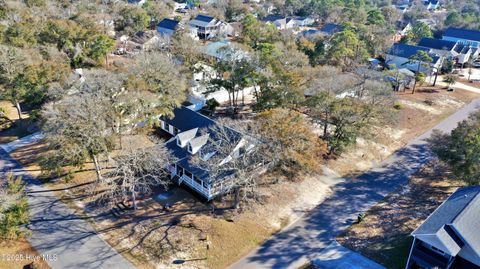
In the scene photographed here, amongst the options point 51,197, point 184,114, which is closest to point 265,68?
point 184,114

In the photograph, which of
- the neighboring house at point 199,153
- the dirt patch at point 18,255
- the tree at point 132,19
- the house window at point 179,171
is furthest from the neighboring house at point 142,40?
the dirt patch at point 18,255

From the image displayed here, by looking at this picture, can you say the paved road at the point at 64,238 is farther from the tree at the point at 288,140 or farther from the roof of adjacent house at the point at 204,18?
the roof of adjacent house at the point at 204,18

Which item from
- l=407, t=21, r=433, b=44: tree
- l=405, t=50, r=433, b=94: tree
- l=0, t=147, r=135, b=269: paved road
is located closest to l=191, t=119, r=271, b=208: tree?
l=0, t=147, r=135, b=269: paved road

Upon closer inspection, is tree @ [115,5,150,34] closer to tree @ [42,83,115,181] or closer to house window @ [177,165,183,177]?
Result: tree @ [42,83,115,181]

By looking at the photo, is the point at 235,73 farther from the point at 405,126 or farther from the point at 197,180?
the point at 405,126

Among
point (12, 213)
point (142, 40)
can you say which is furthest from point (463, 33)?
point (12, 213)

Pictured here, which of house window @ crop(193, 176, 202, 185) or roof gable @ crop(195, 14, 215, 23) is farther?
roof gable @ crop(195, 14, 215, 23)
